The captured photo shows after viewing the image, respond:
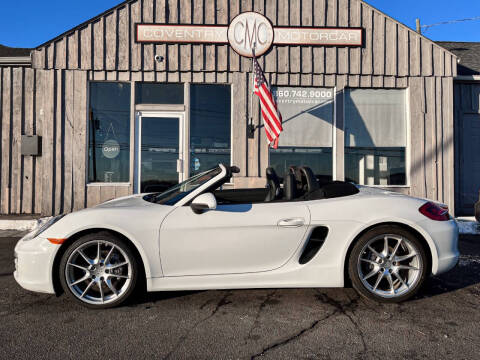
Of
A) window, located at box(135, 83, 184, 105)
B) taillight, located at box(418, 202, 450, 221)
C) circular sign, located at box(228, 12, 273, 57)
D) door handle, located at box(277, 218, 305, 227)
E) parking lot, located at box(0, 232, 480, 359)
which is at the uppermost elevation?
circular sign, located at box(228, 12, 273, 57)

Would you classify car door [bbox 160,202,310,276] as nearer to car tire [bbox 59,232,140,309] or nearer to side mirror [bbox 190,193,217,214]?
side mirror [bbox 190,193,217,214]

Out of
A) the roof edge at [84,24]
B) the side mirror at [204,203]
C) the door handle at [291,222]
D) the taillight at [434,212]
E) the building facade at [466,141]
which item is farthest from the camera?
the building facade at [466,141]

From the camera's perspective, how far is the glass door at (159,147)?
6.69 m

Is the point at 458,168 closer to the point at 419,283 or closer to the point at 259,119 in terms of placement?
the point at 259,119

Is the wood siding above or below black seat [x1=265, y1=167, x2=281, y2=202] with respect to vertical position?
above

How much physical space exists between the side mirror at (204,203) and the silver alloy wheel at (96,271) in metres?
0.72

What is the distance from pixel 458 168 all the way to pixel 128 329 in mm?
8220

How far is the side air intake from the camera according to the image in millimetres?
2545

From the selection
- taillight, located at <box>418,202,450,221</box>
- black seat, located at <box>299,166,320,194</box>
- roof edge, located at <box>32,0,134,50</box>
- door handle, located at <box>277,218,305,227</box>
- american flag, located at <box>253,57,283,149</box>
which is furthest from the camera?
roof edge, located at <box>32,0,134,50</box>

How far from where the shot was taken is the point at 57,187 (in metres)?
6.34

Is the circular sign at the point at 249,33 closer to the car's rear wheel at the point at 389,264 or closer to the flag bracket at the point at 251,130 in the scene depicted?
the flag bracket at the point at 251,130

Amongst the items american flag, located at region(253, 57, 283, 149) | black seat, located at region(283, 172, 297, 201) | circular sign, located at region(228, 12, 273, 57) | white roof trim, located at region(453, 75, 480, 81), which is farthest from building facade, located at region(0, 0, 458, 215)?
black seat, located at region(283, 172, 297, 201)

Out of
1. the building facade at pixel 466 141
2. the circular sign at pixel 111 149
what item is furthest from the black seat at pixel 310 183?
the building facade at pixel 466 141

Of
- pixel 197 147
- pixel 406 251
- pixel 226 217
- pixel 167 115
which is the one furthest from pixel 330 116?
pixel 226 217
